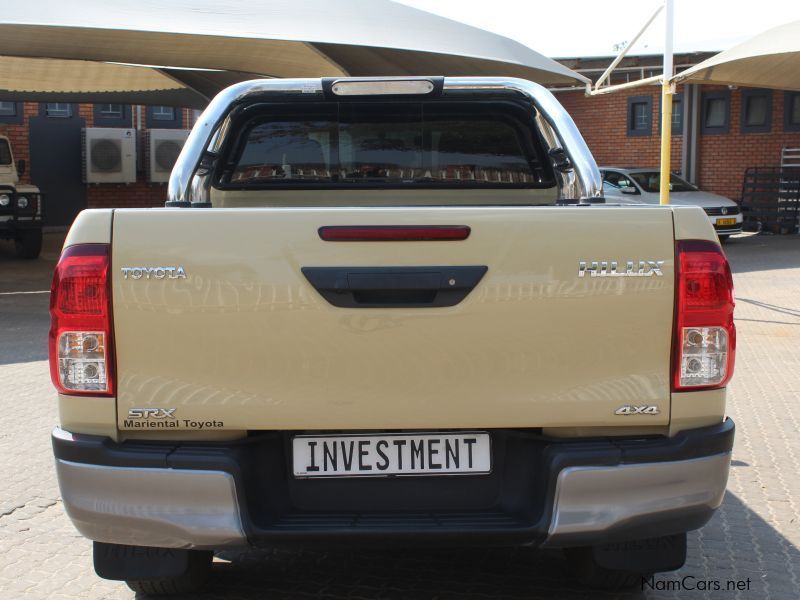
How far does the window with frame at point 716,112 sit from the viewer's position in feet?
87.5

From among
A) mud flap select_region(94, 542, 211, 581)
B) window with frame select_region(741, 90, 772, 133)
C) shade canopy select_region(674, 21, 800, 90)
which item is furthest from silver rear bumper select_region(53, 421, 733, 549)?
window with frame select_region(741, 90, 772, 133)

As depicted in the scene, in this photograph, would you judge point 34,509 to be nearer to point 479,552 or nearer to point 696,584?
point 479,552

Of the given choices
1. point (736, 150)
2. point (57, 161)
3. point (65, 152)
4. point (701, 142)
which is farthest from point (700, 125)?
point (57, 161)

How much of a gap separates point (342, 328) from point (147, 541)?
85cm

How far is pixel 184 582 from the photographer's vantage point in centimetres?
398

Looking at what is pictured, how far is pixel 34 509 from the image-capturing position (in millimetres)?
5215

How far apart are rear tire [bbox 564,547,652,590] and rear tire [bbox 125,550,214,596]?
131cm

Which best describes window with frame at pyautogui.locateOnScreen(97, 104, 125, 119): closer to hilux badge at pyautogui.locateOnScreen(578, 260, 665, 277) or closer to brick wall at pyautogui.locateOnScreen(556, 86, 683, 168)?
brick wall at pyautogui.locateOnScreen(556, 86, 683, 168)

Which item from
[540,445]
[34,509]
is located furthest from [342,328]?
[34,509]

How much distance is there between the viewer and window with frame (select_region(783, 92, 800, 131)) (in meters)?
25.7

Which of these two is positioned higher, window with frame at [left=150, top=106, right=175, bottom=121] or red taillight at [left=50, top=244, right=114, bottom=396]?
window with frame at [left=150, top=106, right=175, bottom=121]

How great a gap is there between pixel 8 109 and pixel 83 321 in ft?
79.4

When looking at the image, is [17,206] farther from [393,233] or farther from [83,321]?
[393,233]

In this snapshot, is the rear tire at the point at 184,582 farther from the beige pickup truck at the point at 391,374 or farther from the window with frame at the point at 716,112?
the window with frame at the point at 716,112
